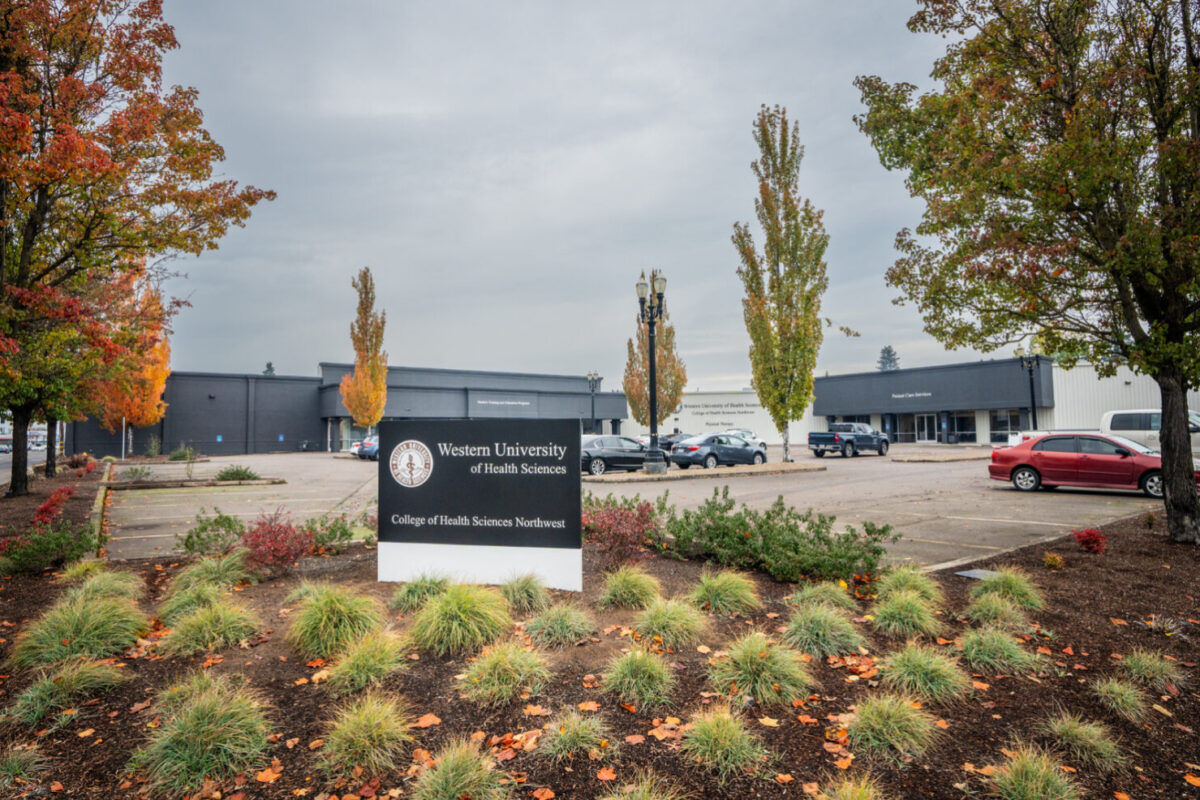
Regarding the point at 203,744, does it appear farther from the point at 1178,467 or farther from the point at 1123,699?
the point at 1178,467

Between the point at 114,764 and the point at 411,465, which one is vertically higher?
the point at 411,465

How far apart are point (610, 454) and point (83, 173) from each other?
1777cm

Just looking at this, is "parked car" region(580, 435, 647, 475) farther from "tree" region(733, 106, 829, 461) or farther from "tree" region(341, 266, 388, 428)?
"tree" region(341, 266, 388, 428)

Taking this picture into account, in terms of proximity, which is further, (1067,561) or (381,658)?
(1067,561)

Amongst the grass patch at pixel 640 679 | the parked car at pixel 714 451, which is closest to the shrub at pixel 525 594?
the grass patch at pixel 640 679

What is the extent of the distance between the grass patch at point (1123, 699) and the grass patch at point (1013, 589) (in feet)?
4.67

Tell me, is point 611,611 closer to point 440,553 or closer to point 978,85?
point 440,553

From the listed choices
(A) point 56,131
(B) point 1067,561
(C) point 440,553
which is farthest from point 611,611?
(A) point 56,131

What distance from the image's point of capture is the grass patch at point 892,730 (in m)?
3.32

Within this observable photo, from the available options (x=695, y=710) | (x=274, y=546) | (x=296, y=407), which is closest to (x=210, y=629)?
(x=274, y=546)

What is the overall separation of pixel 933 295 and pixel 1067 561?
3.85m

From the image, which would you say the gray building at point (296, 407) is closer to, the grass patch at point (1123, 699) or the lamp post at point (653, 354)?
the lamp post at point (653, 354)

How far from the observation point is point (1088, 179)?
7.28 m

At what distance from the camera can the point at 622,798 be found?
287cm
